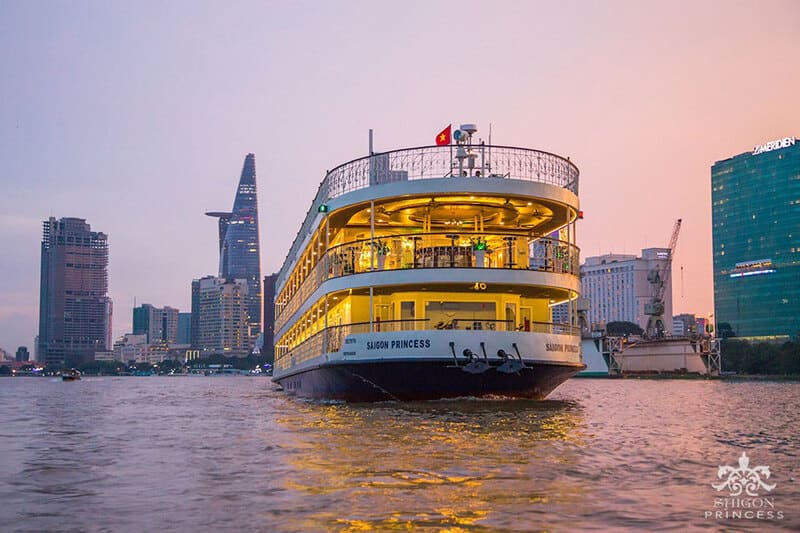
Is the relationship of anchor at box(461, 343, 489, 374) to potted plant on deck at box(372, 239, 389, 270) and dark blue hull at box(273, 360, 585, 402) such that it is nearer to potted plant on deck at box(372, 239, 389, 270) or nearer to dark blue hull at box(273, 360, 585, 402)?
dark blue hull at box(273, 360, 585, 402)

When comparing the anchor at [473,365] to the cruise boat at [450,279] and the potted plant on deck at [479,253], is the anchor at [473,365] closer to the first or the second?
the cruise boat at [450,279]

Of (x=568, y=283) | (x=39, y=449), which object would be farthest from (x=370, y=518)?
(x=568, y=283)

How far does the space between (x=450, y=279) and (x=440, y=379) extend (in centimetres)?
313

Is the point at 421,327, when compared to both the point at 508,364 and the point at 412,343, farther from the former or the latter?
the point at 508,364

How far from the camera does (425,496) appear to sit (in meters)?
10.0

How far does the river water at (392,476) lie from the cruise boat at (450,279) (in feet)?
16.1

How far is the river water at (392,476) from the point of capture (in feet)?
29.3

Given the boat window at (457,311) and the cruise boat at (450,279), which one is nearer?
the cruise boat at (450,279)

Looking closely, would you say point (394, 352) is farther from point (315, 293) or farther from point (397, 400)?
point (315, 293)

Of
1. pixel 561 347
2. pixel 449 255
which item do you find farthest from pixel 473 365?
pixel 561 347

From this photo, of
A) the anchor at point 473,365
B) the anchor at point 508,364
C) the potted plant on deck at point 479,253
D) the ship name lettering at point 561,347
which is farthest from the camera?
the ship name lettering at point 561,347

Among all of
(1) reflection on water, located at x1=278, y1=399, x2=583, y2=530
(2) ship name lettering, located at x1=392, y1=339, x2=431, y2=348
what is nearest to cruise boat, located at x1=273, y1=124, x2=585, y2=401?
(2) ship name lettering, located at x1=392, y1=339, x2=431, y2=348

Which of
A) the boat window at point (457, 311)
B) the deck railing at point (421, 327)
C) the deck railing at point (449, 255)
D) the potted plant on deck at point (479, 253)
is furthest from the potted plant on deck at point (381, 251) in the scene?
the potted plant on deck at point (479, 253)

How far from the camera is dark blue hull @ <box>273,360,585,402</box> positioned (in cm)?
2583
